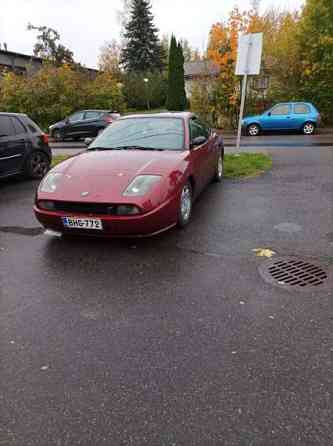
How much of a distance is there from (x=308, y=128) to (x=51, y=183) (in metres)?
15.5

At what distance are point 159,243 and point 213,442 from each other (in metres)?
→ 2.82

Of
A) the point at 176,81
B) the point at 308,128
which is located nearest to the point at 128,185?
the point at 308,128

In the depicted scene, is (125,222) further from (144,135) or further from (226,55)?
(226,55)

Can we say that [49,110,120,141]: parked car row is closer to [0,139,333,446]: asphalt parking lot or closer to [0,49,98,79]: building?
[0,139,333,446]: asphalt parking lot

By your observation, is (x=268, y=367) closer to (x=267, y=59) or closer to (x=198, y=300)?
(x=198, y=300)

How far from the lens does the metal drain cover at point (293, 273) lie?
3.48 meters

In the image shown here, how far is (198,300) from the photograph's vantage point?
128 inches

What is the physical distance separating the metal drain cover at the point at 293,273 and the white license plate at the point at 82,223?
73.8 inches

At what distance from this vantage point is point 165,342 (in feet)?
8.84

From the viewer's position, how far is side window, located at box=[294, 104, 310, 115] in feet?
55.6

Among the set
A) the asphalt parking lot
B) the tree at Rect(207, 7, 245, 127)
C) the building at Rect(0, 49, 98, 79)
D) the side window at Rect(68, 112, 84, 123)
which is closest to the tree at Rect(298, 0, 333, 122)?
the tree at Rect(207, 7, 245, 127)

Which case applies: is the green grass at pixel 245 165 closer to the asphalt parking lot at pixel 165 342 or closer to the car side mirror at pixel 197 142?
the car side mirror at pixel 197 142

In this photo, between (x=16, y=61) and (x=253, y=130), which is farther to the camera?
(x=16, y=61)

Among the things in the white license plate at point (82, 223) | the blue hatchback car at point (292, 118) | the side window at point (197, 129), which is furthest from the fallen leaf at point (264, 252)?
the blue hatchback car at point (292, 118)
